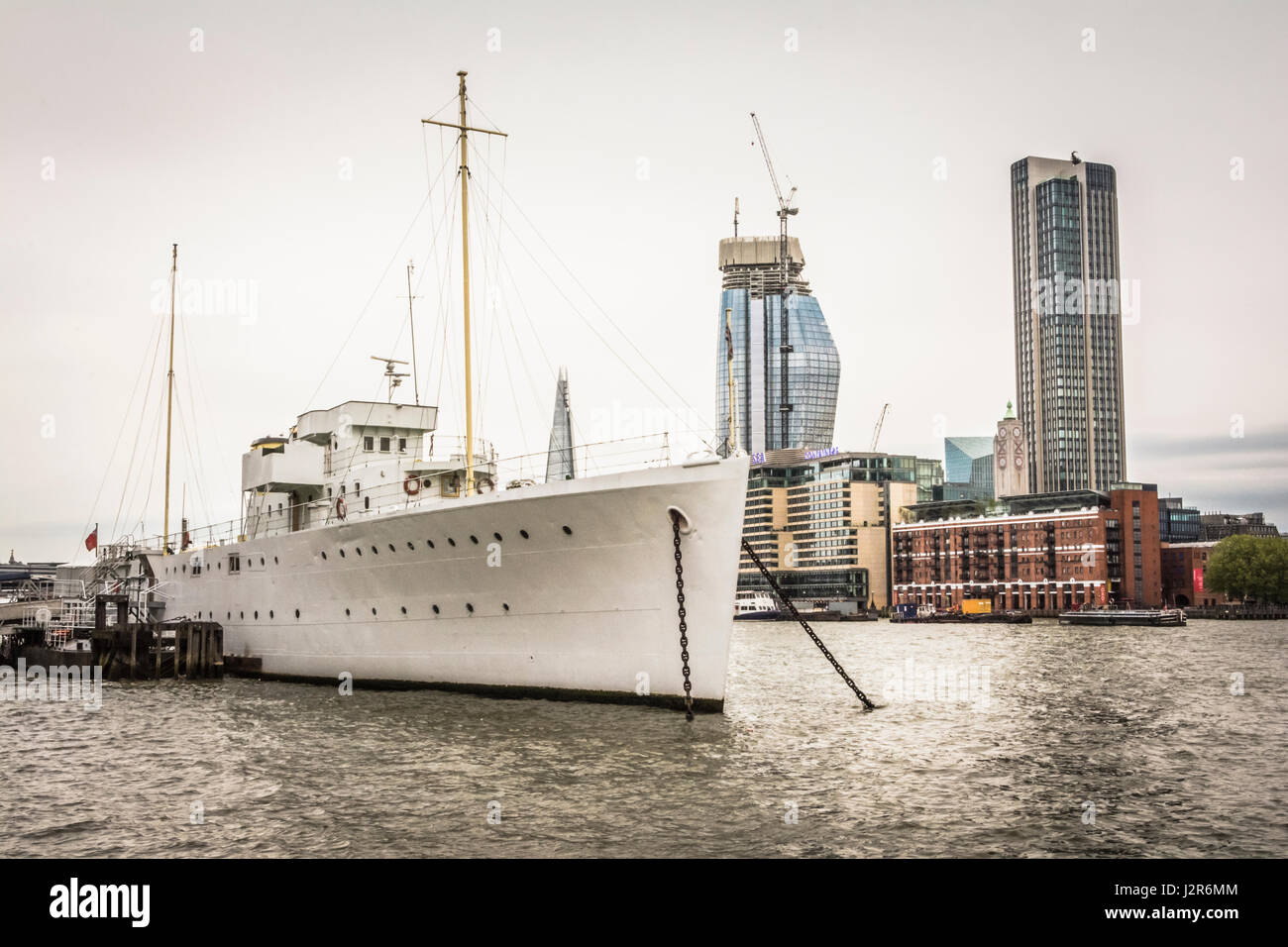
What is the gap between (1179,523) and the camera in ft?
552

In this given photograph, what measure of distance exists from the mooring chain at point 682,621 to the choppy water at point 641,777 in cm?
45

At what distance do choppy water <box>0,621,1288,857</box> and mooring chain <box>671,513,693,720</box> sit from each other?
0.45 m

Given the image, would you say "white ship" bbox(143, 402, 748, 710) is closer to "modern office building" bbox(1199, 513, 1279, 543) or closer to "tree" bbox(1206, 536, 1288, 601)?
"tree" bbox(1206, 536, 1288, 601)

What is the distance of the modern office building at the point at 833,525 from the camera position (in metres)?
174

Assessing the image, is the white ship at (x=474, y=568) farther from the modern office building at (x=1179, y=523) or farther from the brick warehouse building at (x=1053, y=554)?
the modern office building at (x=1179, y=523)

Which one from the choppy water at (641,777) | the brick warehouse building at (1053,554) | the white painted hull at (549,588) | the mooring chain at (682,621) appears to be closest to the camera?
the choppy water at (641,777)

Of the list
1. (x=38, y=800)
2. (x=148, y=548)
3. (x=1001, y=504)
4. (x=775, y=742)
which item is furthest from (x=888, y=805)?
(x=1001, y=504)

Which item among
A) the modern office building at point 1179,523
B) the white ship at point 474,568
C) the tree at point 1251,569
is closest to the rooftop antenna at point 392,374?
the white ship at point 474,568

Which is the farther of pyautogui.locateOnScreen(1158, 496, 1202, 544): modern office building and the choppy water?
pyautogui.locateOnScreen(1158, 496, 1202, 544): modern office building

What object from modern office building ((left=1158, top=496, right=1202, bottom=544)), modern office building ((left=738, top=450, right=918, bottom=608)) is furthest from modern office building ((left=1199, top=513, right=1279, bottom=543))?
modern office building ((left=738, top=450, right=918, bottom=608))

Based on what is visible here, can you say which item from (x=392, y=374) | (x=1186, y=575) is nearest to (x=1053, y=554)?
(x=1186, y=575)

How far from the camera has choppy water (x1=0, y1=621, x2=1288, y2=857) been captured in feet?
40.9

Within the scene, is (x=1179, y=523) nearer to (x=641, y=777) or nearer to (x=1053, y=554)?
(x=1053, y=554)
